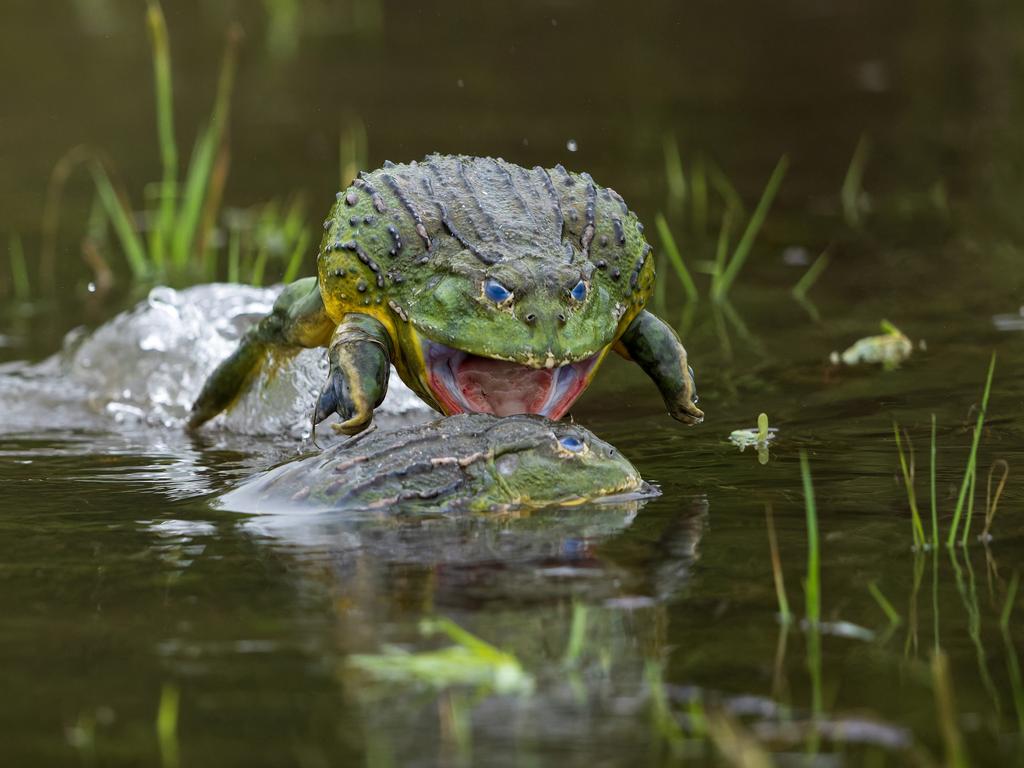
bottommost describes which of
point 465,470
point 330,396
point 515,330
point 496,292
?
point 465,470

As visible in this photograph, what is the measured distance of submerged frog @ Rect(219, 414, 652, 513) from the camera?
16.1ft

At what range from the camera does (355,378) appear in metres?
5.18

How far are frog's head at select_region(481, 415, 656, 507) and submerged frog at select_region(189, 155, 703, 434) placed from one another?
0.20 m

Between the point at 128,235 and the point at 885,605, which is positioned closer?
the point at 885,605

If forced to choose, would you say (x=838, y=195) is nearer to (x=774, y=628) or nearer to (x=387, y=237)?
(x=387, y=237)

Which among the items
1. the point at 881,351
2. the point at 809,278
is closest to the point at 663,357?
the point at 881,351

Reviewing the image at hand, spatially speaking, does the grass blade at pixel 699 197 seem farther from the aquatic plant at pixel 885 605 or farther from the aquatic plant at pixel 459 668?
the aquatic plant at pixel 459 668

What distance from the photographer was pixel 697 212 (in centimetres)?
1087

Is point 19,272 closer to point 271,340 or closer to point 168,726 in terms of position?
point 271,340

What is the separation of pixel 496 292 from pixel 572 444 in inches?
20.1

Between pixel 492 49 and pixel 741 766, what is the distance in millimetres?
14704

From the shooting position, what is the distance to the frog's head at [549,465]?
4922 millimetres

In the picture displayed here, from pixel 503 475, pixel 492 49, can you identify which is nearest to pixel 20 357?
pixel 503 475

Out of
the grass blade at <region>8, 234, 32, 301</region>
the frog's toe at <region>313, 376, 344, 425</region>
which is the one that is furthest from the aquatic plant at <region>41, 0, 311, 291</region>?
the frog's toe at <region>313, 376, 344, 425</region>
